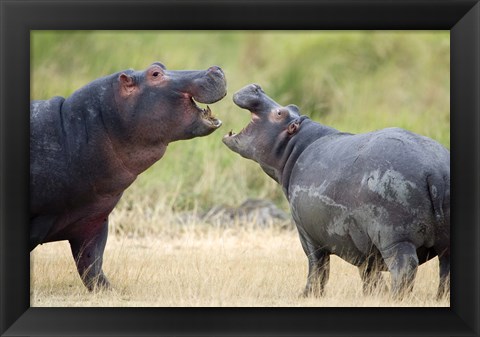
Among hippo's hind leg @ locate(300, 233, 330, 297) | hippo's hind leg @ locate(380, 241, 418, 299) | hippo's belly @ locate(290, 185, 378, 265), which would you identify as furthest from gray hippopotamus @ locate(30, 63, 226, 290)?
hippo's hind leg @ locate(380, 241, 418, 299)

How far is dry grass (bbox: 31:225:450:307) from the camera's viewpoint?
933 cm

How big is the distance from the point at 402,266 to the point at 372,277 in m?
0.80

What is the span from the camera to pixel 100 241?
9.97 meters

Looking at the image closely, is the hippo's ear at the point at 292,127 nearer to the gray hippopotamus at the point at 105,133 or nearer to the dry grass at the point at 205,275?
the gray hippopotamus at the point at 105,133

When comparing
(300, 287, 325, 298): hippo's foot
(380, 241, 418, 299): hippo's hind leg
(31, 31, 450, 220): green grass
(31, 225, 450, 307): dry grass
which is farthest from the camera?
(31, 31, 450, 220): green grass

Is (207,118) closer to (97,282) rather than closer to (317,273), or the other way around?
(317,273)

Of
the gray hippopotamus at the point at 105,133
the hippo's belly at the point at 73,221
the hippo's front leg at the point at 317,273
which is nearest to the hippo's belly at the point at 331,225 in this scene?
the hippo's front leg at the point at 317,273

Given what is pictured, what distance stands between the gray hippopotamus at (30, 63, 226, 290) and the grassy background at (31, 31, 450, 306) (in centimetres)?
72

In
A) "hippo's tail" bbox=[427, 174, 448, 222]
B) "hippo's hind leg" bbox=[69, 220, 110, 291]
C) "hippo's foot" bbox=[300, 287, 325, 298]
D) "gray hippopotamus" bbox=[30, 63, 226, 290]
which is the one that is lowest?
"hippo's foot" bbox=[300, 287, 325, 298]

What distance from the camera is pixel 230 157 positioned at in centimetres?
1667

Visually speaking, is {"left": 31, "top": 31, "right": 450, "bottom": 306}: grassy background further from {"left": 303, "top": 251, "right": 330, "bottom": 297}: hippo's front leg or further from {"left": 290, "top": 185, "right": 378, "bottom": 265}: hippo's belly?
{"left": 290, "top": 185, "right": 378, "bottom": 265}: hippo's belly

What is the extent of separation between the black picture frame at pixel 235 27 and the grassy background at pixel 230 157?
0.65 metres

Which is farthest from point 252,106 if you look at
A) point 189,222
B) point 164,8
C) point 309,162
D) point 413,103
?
point 413,103

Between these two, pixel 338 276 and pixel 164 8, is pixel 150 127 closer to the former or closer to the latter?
pixel 164 8
